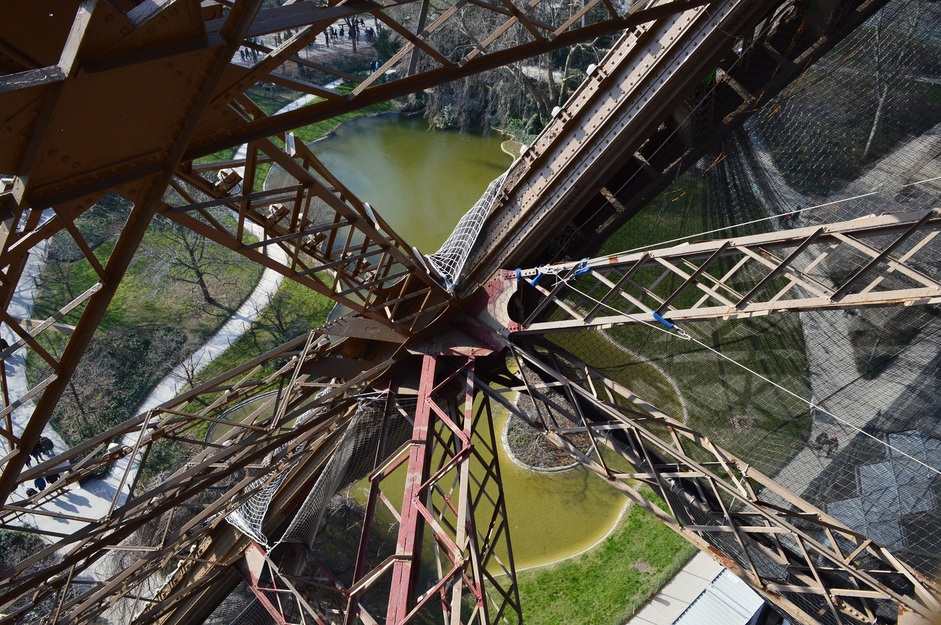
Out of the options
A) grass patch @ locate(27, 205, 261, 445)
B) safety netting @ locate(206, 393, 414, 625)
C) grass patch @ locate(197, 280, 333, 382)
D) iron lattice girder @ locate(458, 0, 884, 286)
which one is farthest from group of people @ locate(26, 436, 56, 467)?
iron lattice girder @ locate(458, 0, 884, 286)

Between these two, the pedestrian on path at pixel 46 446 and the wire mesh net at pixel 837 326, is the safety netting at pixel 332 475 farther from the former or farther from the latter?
the pedestrian on path at pixel 46 446

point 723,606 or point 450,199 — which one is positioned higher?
point 450,199

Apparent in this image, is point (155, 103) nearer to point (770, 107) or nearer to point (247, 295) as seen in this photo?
point (770, 107)

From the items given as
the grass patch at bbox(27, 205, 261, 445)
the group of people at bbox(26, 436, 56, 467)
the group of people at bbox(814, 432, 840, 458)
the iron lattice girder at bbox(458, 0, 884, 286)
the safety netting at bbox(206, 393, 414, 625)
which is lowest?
the group of people at bbox(814, 432, 840, 458)

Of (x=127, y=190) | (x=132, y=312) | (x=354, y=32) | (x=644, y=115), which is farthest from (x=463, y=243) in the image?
(x=354, y=32)

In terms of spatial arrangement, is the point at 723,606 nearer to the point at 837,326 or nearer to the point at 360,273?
the point at 837,326

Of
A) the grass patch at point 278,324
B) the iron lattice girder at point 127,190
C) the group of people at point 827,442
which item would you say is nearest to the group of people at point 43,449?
the grass patch at point 278,324

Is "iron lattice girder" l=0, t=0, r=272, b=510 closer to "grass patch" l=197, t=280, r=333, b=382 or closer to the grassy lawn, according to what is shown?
the grassy lawn
